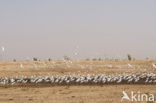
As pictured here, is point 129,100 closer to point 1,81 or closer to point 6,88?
point 6,88

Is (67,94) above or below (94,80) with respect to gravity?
below

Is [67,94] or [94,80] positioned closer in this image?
[67,94]

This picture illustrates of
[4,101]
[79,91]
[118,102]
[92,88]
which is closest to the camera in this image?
[118,102]

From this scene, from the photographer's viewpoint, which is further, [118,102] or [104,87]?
[104,87]

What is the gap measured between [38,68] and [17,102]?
2167cm

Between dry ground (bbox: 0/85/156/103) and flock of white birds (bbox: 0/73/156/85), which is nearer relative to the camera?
dry ground (bbox: 0/85/156/103)

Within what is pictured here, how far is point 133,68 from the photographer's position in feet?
128

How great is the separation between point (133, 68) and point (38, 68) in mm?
11041

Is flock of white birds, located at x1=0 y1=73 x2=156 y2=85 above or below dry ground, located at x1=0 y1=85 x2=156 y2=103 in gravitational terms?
above

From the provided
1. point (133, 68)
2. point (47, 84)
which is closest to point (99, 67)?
point (133, 68)

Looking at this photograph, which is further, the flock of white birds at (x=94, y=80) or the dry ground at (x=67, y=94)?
the flock of white birds at (x=94, y=80)

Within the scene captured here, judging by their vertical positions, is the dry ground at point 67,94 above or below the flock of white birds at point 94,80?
below

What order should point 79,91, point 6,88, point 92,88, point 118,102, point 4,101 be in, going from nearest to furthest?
1. point 118,102
2. point 4,101
3. point 79,91
4. point 92,88
5. point 6,88

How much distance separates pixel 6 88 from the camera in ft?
82.6
